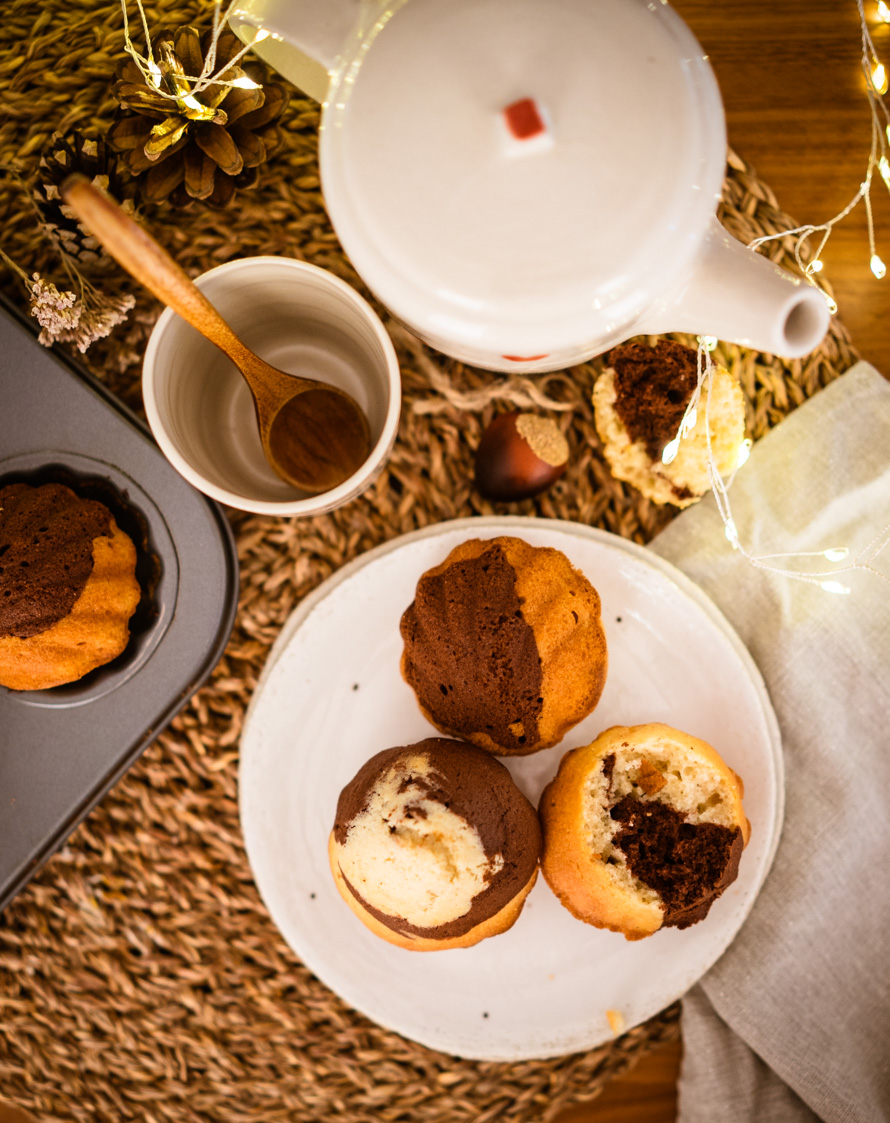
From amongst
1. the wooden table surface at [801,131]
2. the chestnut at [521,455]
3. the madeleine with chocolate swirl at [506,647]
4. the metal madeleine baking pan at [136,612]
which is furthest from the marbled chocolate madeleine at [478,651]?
the wooden table surface at [801,131]

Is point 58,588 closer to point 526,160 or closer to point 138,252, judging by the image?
point 138,252

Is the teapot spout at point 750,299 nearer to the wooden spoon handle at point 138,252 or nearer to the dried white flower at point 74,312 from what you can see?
the wooden spoon handle at point 138,252

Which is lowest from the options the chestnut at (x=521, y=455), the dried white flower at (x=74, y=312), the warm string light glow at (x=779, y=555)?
the warm string light glow at (x=779, y=555)

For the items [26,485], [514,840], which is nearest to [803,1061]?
[514,840]

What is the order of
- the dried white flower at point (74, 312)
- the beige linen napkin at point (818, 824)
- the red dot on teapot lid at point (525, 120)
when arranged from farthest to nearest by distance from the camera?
the beige linen napkin at point (818, 824), the dried white flower at point (74, 312), the red dot on teapot lid at point (525, 120)

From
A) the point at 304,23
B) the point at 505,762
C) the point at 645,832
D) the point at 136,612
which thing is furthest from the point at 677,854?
the point at 304,23
